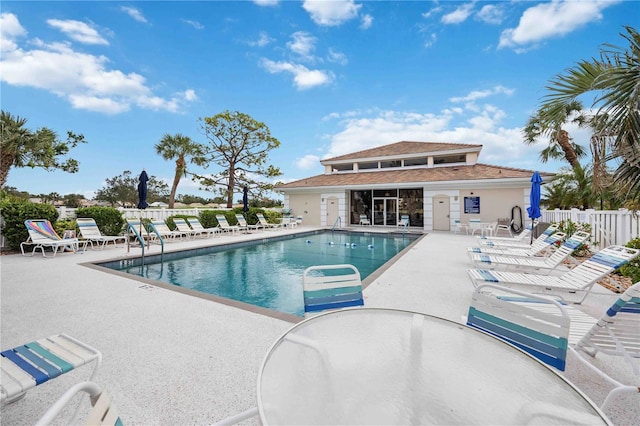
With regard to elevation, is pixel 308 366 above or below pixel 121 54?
below

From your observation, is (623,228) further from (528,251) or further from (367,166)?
(367,166)

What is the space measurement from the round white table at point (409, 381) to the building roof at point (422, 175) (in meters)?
16.2

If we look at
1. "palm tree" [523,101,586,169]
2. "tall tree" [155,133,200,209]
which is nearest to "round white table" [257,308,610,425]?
"palm tree" [523,101,586,169]

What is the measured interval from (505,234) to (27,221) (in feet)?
66.3

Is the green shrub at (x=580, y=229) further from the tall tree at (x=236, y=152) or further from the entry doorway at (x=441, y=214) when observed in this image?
the tall tree at (x=236, y=152)

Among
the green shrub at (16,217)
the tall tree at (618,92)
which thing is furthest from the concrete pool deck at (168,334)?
the green shrub at (16,217)

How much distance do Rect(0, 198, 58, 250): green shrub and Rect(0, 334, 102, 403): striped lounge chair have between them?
9893mm

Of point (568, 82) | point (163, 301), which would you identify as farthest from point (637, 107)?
point (163, 301)

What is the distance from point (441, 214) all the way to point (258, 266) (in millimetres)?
12963

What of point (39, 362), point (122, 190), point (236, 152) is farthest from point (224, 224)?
point (122, 190)

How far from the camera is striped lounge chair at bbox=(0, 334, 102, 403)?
5.36ft

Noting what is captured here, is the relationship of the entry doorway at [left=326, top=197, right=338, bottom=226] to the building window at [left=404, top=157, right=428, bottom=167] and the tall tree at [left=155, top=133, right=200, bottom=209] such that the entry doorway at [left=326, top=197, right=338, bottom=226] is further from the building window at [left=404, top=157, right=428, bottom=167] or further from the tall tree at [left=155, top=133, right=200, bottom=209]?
the tall tree at [left=155, top=133, right=200, bottom=209]

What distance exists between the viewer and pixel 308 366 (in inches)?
58.9

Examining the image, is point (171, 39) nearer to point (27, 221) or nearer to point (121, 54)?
point (121, 54)
